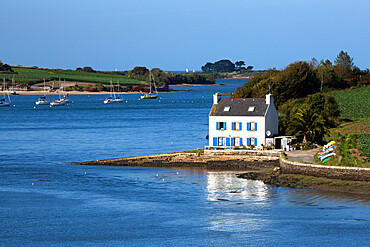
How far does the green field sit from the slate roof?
107 ft

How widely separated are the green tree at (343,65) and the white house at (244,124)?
321 ft

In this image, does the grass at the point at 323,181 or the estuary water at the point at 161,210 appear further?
the grass at the point at 323,181

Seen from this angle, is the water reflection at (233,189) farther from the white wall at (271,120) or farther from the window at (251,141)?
the white wall at (271,120)

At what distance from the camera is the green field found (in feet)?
313

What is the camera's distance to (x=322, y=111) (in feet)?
269

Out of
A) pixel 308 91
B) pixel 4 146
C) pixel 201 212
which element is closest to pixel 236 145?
pixel 201 212

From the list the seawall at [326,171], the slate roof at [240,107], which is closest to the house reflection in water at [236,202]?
the seawall at [326,171]

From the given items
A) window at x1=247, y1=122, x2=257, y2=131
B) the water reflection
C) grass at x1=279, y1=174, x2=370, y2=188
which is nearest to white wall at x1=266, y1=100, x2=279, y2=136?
window at x1=247, y1=122, x2=257, y2=131

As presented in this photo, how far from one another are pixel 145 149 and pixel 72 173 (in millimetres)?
19172

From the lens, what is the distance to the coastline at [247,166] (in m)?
49.6

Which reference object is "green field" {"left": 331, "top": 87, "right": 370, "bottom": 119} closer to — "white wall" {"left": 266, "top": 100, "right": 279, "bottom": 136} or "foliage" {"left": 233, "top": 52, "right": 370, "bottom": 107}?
"foliage" {"left": 233, "top": 52, "right": 370, "bottom": 107}

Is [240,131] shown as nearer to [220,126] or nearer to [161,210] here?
[220,126]

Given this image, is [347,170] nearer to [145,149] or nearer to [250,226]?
[250,226]

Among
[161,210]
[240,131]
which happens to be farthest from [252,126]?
[161,210]
